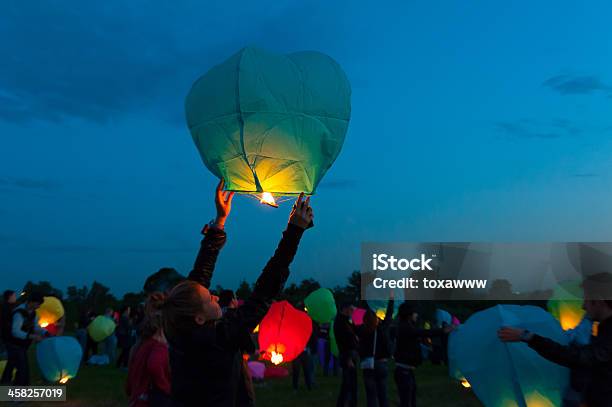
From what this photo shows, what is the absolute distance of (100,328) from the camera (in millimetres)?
18562

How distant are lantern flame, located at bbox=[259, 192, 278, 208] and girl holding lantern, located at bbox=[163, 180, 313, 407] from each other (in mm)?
1595

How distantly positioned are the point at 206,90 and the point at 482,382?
371 centimetres

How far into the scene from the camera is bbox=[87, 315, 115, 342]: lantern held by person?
60.7 feet

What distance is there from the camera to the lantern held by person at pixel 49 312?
17156 millimetres

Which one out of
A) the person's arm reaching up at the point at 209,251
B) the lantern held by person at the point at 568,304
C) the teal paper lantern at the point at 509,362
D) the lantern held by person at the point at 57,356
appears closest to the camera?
the person's arm reaching up at the point at 209,251

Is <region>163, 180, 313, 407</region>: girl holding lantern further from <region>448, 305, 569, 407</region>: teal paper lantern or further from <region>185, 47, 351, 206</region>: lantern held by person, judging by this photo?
<region>448, 305, 569, 407</region>: teal paper lantern

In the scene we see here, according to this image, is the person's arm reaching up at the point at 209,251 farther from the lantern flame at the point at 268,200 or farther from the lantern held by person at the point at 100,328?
the lantern held by person at the point at 100,328

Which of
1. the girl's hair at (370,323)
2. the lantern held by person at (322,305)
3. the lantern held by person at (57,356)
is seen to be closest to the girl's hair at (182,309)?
the girl's hair at (370,323)

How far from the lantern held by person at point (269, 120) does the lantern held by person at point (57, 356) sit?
31.1 feet

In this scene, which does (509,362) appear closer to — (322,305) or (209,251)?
(209,251)

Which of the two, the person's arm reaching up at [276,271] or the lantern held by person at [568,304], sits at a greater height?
the lantern held by person at [568,304]

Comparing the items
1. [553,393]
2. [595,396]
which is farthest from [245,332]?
[553,393]

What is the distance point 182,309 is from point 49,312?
16.2 m

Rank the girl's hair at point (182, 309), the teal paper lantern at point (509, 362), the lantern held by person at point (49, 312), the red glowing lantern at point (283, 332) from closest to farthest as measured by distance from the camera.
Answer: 1. the girl's hair at point (182, 309)
2. the teal paper lantern at point (509, 362)
3. the red glowing lantern at point (283, 332)
4. the lantern held by person at point (49, 312)
